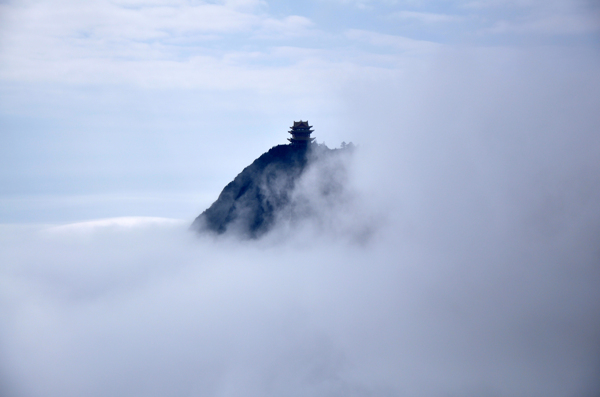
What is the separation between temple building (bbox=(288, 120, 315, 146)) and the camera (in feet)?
380

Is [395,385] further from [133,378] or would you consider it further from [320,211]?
[133,378]

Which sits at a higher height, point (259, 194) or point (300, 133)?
point (300, 133)

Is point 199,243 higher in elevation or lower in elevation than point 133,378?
higher

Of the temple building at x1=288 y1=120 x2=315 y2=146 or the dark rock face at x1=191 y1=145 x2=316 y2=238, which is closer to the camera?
the temple building at x1=288 y1=120 x2=315 y2=146

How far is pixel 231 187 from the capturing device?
13525 cm

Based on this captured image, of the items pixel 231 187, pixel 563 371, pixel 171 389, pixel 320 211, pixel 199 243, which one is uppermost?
pixel 231 187

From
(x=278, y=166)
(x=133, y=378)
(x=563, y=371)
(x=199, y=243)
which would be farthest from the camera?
(x=133, y=378)

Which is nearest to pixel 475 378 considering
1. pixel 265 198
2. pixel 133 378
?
pixel 265 198

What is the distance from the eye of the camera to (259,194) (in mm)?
131125

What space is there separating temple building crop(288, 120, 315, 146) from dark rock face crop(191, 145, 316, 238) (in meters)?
2.53

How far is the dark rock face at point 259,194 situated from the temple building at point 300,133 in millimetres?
2527

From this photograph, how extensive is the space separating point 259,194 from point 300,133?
2450cm

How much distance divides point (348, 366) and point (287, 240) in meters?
61.7

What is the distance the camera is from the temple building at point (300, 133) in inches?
4562
